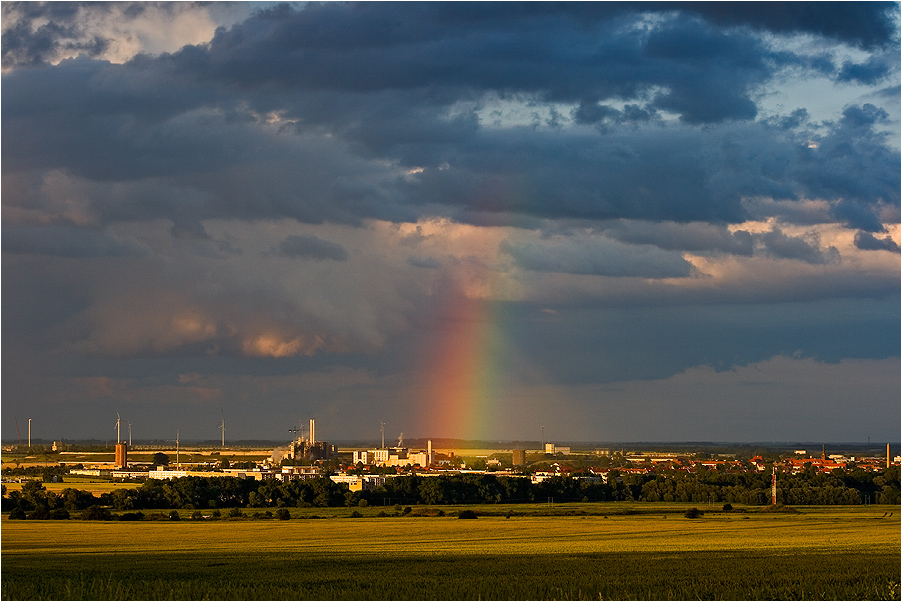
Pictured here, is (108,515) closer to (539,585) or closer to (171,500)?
(171,500)

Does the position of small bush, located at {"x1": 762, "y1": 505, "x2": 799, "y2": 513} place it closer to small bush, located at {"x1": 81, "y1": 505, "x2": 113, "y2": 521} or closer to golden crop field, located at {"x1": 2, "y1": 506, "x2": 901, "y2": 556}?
golden crop field, located at {"x1": 2, "y1": 506, "x2": 901, "y2": 556}

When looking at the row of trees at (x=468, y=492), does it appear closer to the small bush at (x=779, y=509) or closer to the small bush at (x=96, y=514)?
the small bush at (x=96, y=514)

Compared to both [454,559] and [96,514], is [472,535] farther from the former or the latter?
[96,514]

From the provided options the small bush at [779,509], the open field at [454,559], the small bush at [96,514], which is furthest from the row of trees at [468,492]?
the open field at [454,559]

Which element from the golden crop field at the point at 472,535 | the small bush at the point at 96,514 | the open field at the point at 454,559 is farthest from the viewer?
the small bush at the point at 96,514

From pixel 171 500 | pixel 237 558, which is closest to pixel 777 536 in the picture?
pixel 237 558
